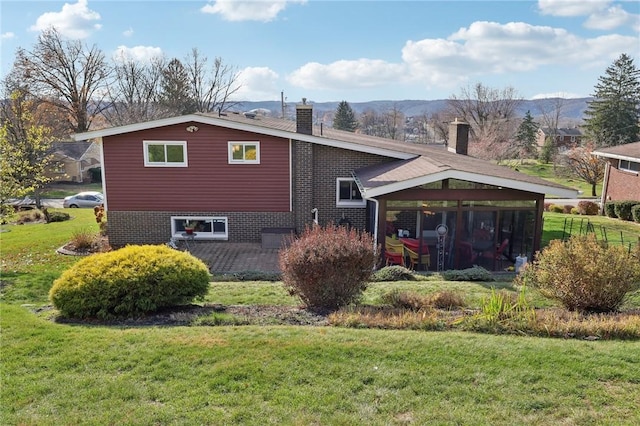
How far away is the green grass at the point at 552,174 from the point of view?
147ft

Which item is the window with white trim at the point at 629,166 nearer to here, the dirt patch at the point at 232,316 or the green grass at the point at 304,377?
the green grass at the point at 304,377

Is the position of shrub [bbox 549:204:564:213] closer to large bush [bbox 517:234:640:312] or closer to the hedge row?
the hedge row

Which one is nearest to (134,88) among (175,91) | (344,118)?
(175,91)

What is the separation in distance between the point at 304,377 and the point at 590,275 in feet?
17.3

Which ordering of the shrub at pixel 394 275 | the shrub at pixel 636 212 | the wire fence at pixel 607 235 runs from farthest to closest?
the shrub at pixel 636 212 < the wire fence at pixel 607 235 < the shrub at pixel 394 275

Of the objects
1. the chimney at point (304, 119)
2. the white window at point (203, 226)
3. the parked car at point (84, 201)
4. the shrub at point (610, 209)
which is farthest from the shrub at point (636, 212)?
the parked car at point (84, 201)

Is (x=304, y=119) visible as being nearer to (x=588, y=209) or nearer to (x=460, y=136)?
(x=460, y=136)

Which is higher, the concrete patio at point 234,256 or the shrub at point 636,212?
the shrub at point 636,212

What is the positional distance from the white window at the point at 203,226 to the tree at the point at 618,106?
1934 inches

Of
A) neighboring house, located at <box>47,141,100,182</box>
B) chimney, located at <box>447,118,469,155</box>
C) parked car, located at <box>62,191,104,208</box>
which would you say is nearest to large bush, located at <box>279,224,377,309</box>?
chimney, located at <box>447,118,469,155</box>

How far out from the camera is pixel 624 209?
75.6ft

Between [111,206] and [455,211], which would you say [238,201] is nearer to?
[111,206]

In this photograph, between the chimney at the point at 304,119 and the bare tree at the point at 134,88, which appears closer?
the chimney at the point at 304,119

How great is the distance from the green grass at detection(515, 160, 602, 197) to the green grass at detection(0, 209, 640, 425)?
40067 mm
